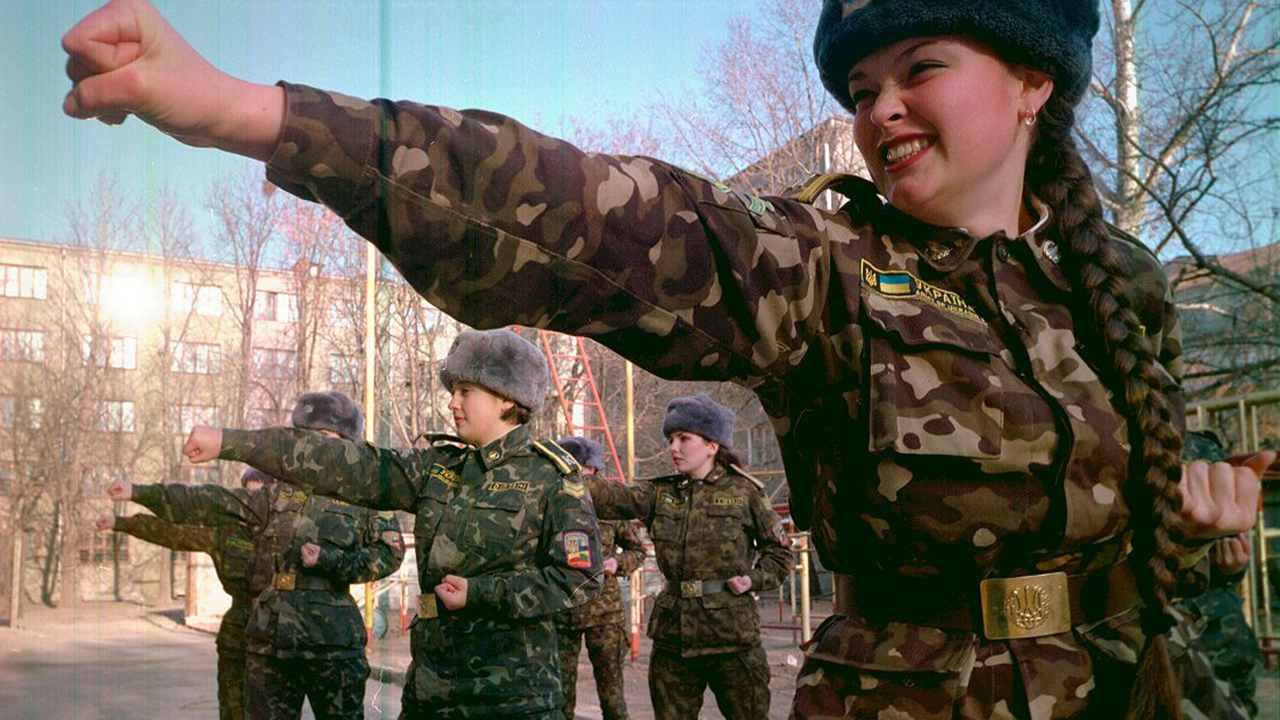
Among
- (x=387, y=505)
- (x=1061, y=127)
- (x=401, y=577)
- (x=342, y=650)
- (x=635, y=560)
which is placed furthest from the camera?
(x=635, y=560)

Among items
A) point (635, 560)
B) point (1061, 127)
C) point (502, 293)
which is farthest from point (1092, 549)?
point (635, 560)

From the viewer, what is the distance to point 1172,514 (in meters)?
1.58

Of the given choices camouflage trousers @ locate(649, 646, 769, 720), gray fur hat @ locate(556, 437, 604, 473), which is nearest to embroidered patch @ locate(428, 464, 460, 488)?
camouflage trousers @ locate(649, 646, 769, 720)

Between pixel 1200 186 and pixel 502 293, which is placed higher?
pixel 1200 186

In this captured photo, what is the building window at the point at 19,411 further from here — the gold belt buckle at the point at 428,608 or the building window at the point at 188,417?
the gold belt buckle at the point at 428,608

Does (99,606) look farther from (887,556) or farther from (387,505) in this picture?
(387,505)

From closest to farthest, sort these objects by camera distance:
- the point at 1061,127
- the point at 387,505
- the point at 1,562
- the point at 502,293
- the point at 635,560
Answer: the point at 502,293 < the point at 1,562 < the point at 1061,127 < the point at 387,505 < the point at 635,560

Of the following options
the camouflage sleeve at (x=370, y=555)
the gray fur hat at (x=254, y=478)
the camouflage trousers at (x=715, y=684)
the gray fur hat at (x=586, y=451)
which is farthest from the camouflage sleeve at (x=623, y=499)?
the gray fur hat at (x=254, y=478)

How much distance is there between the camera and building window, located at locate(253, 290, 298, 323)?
1.64 meters

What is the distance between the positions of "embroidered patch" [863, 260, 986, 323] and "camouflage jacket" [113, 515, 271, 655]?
3.35ft

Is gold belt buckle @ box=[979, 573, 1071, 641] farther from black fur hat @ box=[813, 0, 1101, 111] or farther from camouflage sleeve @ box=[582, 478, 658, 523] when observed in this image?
camouflage sleeve @ box=[582, 478, 658, 523]

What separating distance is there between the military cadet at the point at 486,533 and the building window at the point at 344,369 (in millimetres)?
1408

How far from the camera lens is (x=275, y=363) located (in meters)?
1.76

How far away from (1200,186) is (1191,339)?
1207 mm
